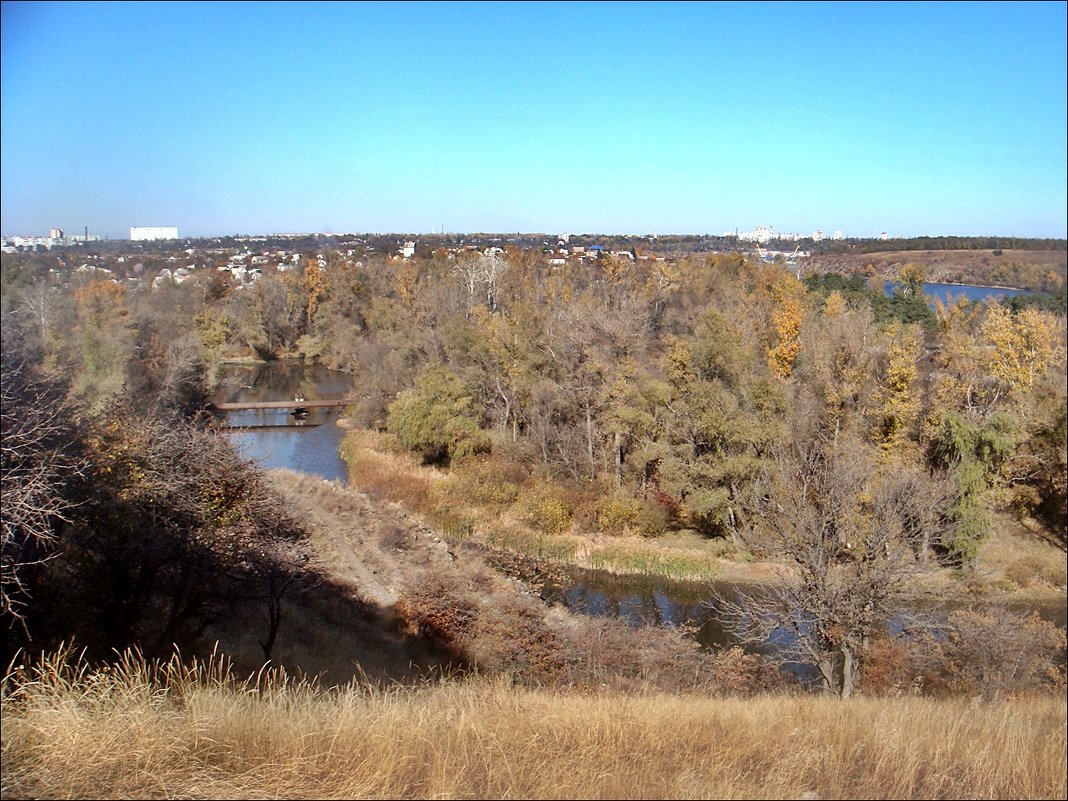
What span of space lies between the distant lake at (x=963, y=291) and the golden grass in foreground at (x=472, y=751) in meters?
29.7

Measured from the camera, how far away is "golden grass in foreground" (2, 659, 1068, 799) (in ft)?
11.1

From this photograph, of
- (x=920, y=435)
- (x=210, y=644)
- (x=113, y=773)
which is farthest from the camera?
(x=920, y=435)

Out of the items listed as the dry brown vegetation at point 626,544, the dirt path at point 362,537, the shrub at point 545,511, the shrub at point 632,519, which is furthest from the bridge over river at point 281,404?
the shrub at point 632,519

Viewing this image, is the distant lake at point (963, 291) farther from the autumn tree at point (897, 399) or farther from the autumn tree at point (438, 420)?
the autumn tree at point (438, 420)

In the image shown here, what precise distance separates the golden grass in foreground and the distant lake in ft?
97.3

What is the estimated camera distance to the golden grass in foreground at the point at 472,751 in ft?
11.1

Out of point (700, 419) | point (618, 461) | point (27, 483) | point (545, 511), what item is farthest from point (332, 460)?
point (27, 483)

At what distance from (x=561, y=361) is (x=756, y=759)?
2087 centimetres

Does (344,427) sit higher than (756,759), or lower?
lower

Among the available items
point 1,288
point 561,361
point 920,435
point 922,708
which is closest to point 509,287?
point 561,361

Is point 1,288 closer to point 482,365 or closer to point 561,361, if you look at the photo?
point 482,365

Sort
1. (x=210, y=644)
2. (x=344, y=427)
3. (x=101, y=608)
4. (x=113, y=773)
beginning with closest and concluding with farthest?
(x=113, y=773)
(x=101, y=608)
(x=210, y=644)
(x=344, y=427)

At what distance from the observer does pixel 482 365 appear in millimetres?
27688

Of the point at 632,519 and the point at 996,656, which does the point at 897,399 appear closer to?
the point at 632,519
